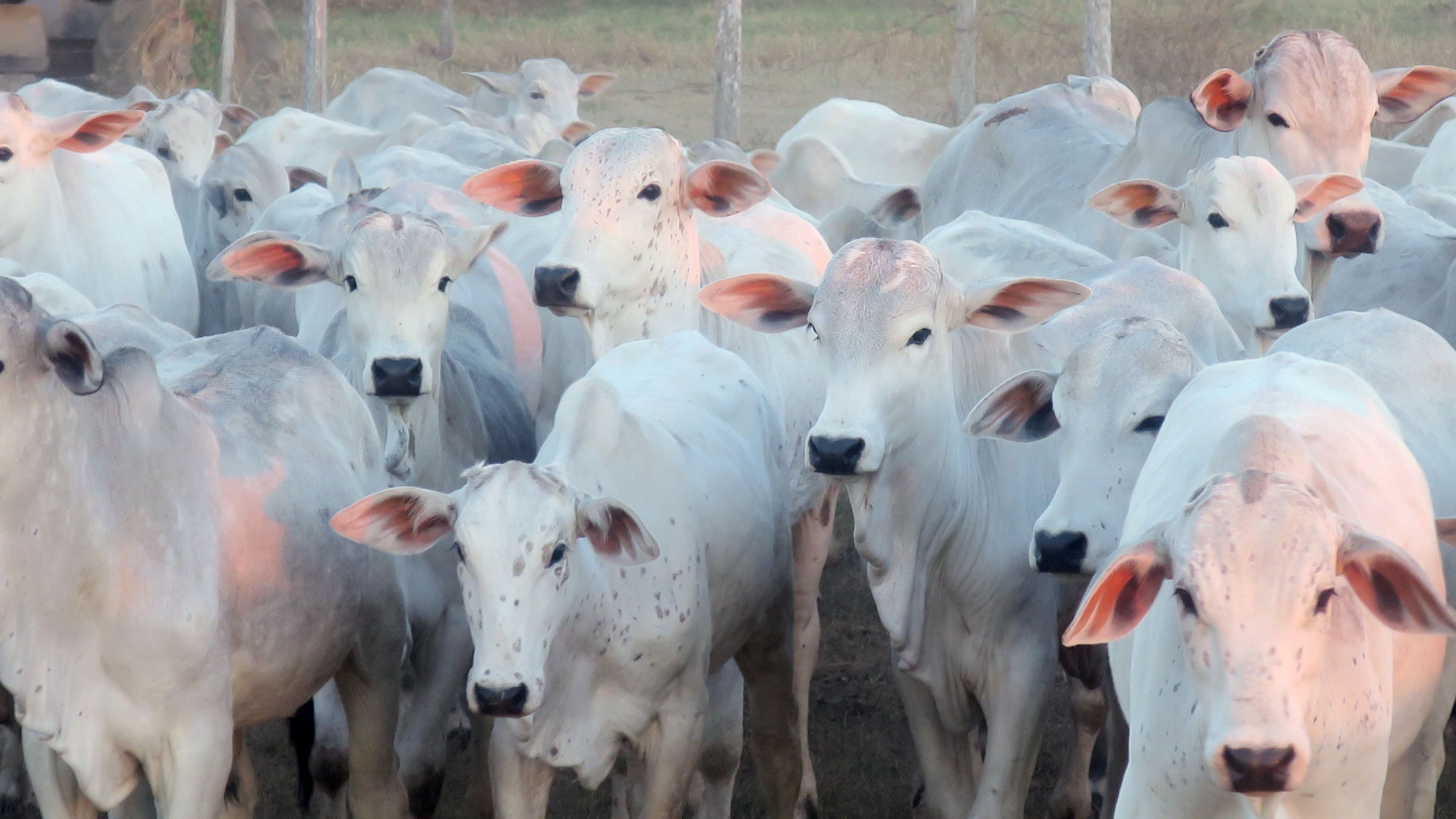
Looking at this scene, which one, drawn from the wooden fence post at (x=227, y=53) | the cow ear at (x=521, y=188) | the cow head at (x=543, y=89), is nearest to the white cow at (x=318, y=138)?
the cow head at (x=543, y=89)

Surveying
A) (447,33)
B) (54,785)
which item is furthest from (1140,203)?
(447,33)

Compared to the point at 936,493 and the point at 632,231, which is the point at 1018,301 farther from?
the point at 632,231

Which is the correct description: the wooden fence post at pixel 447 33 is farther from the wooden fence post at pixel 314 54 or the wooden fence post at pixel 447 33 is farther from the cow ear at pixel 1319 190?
the cow ear at pixel 1319 190

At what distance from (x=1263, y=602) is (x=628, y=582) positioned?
70.5 inches

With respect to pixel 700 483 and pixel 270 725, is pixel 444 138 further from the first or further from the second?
pixel 700 483

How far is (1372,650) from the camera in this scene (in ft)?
10.2

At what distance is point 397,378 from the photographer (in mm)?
4918

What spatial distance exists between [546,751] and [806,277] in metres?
2.75

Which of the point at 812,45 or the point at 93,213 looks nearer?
the point at 93,213

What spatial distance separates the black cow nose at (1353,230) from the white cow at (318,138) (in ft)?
18.3

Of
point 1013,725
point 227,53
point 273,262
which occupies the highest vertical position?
point 273,262

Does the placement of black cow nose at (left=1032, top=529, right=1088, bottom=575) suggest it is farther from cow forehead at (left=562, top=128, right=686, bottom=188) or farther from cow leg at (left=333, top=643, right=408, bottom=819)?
cow forehead at (left=562, top=128, right=686, bottom=188)

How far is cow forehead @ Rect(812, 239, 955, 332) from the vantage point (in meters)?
4.43

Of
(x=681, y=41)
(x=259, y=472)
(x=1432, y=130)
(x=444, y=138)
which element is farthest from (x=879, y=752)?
(x=681, y=41)
